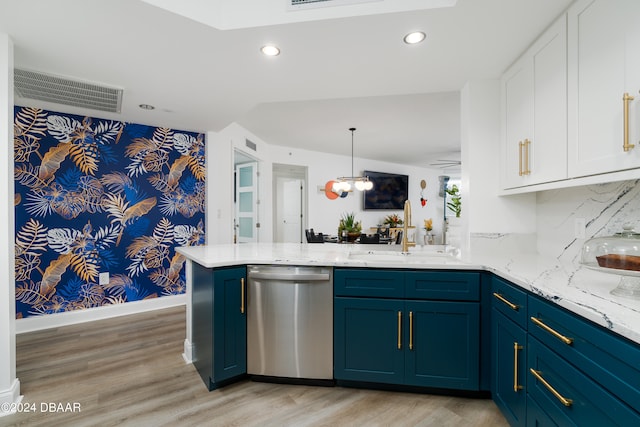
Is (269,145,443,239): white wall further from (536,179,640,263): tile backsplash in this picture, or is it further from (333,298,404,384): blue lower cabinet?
(536,179,640,263): tile backsplash

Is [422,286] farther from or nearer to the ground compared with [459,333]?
farther from the ground

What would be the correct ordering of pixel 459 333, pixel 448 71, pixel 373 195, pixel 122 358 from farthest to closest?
pixel 373 195, pixel 122 358, pixel 448 71, pixel 459 333

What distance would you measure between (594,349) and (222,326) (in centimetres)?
185

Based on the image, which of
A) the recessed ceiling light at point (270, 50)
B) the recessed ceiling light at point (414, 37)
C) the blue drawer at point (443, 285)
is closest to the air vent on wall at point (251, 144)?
the recessed ceiling light at point (270, 50)

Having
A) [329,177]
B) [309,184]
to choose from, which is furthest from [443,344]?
[329,177]

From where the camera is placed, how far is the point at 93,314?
3.33 m

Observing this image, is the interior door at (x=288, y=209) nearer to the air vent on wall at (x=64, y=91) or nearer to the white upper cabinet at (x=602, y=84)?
the air vent on wall at (x=64, y=91)

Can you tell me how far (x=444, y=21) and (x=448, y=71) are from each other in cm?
62

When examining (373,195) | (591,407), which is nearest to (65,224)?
(591,407)

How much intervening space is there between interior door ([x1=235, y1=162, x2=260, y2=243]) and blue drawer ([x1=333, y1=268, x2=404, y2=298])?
12.6ft

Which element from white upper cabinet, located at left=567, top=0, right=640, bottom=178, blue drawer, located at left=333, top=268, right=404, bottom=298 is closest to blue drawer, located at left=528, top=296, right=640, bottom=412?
white upper cabinet, located at left=567, top=0, right=640, bottom=178

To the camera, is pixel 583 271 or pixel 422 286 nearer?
pixel 583 271

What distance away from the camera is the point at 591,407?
3.21 feet

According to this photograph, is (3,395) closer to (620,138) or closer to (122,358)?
(122,358)
